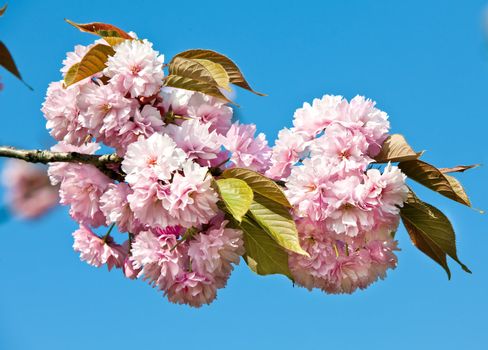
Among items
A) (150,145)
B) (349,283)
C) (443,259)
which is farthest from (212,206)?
(443,259)

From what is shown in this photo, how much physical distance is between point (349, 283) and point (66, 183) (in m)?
0.86

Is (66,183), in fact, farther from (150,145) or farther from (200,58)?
(200,58)

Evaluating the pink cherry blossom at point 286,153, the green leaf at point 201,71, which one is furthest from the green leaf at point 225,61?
the pink cherry blossom at point 286,153

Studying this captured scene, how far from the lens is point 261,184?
1846 millimetres

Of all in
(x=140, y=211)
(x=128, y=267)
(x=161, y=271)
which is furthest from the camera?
(x=128, y=267)

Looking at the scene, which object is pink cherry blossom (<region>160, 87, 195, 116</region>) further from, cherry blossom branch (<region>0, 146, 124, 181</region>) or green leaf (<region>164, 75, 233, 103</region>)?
cherry blossom branch (<region>0, 146, 124, 181</region>)

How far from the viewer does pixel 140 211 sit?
178 centimetres

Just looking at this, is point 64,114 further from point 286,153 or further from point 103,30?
point 286,153

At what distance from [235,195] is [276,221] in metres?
0.14

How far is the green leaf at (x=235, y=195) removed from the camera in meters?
1.73

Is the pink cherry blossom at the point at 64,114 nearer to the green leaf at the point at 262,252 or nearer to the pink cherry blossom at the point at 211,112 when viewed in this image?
the pink cherry blossom at the point at 211,112

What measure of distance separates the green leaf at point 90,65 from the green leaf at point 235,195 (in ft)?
1.46

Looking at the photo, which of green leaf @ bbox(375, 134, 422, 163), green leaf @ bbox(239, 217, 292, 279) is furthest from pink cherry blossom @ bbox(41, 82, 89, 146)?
green leaf @ bbox(375, 134, 422, 163)

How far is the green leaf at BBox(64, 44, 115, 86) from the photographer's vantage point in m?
1.89
